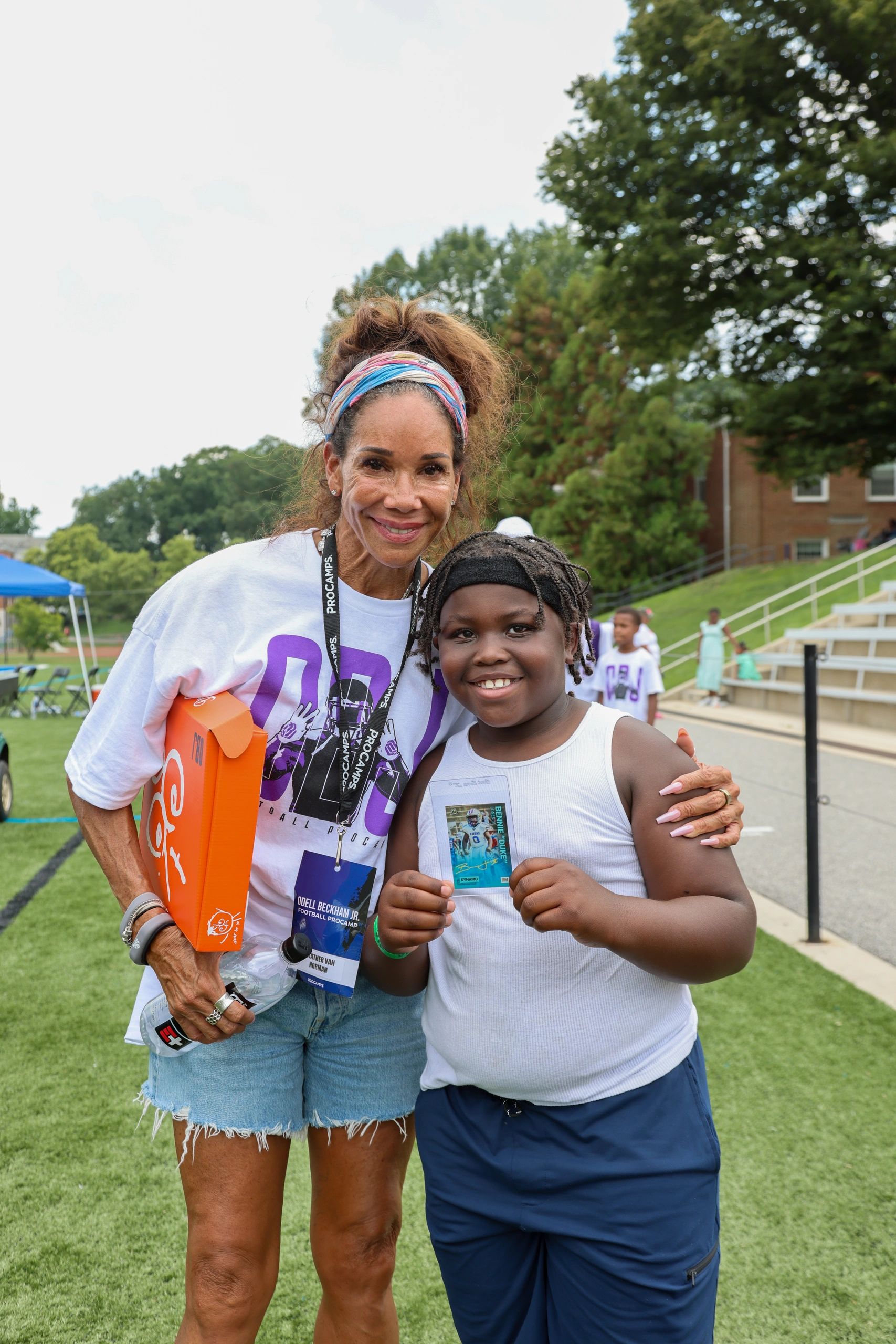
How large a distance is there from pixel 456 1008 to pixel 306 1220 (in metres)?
1.81

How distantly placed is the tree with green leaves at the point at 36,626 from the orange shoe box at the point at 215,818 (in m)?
31.8

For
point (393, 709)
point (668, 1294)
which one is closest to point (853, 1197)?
point (668, 1294)

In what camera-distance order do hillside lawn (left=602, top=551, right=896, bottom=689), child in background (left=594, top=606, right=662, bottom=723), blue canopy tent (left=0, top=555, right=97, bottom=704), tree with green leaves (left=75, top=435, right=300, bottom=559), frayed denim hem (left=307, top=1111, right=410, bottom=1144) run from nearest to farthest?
1. frayed denim hem (left=307, top=1111, right=410, bottom=1144)
2. child in background (left=594, top=606, right=662, bottom=723)
3. blue canopy tent (left=0, top=555, right=97, bottom=704)
4. hillside lawn (left=602, top=551, right=896, bottom=689)
5. tree with green leaves (left=75, top=435, right=300, bottom=559)

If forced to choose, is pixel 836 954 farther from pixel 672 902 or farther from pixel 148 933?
pixel 148 933

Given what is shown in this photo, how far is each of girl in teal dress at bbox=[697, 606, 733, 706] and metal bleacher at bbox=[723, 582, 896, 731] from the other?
16.4 inches

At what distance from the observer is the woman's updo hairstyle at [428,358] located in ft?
6.84

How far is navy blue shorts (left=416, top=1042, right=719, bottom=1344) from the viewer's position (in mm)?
1569

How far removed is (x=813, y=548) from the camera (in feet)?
122

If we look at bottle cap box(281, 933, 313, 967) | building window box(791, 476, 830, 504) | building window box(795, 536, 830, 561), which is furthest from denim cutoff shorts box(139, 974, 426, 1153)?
building window box(791, 476, 830, 504)

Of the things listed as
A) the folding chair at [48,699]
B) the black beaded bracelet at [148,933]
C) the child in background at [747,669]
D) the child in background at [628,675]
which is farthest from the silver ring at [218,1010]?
the folding chair at [48,699]

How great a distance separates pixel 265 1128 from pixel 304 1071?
5.8 inches

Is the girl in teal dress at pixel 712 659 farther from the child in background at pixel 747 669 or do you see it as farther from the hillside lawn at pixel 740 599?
the hillside lawn at pixel 740 599

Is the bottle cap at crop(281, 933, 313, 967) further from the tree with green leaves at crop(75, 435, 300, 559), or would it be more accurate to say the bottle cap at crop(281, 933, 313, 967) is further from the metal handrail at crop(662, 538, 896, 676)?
the tree with green leaves at crop(75, 435, 300, 559)

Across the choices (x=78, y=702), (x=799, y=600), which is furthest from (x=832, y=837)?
(x=799, y=600)
